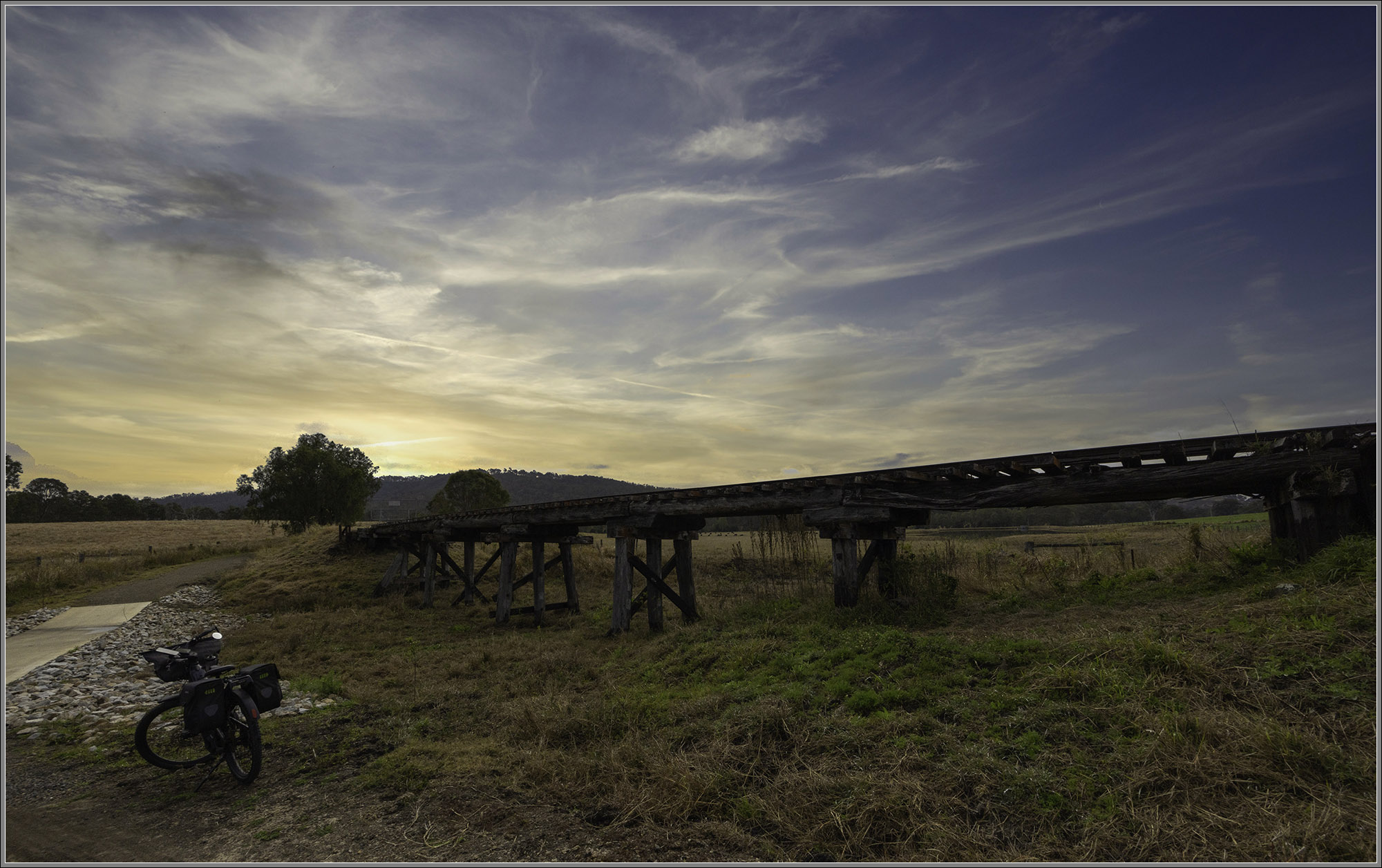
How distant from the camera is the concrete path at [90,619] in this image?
14.4m

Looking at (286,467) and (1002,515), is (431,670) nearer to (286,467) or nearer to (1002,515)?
(286,467)

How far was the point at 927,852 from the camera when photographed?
4465 millimetres

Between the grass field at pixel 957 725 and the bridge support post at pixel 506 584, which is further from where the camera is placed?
the bridge support post at pixel 506 584

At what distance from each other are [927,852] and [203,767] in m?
7.90

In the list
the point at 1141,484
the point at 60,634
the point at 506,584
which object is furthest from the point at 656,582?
the point at 60,634

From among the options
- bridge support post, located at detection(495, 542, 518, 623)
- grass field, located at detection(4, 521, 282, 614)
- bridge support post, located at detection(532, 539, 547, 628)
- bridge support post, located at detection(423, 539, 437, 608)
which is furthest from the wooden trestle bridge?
grass field, located at detection(4, 521, 282, 614)

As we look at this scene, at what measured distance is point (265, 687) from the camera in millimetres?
7168

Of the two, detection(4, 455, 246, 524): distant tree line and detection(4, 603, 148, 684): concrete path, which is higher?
detection(4, 455, 246, 524): distant tree line

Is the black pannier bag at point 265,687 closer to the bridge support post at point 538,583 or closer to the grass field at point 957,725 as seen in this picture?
the grass field at point 957,725

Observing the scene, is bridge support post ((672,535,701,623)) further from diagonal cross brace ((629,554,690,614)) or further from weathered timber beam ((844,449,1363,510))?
weathered timber beam ((844,449,1363,510))

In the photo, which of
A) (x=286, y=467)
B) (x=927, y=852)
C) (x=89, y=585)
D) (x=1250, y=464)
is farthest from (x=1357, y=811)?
(x=286, y=467)

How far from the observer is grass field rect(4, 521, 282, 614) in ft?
83.9

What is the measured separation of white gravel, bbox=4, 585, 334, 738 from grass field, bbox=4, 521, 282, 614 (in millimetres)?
2899

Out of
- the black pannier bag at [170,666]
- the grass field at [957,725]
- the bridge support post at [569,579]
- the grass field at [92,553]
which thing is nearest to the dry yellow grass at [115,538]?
the grass field at [92,553]
